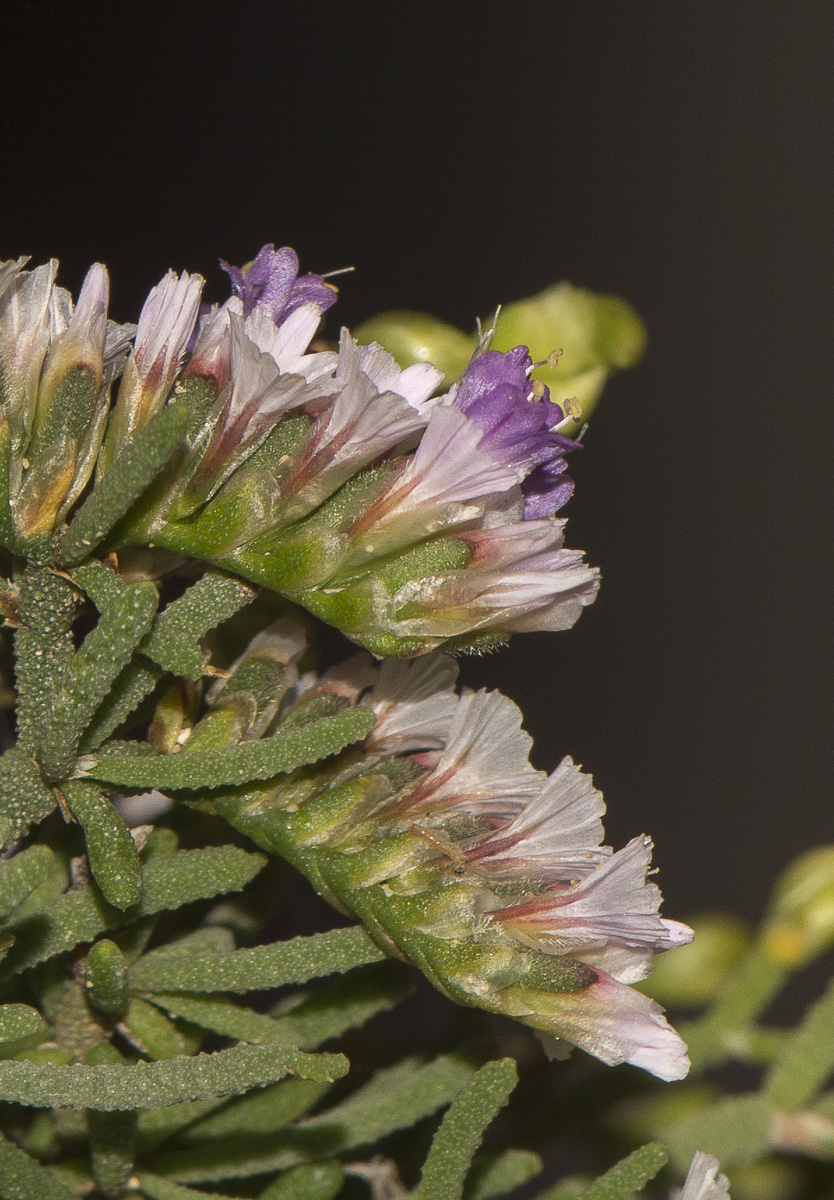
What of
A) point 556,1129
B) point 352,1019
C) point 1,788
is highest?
point 1,788

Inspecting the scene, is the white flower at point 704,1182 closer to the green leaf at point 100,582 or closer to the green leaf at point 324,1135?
the green leaf at point 324,1135

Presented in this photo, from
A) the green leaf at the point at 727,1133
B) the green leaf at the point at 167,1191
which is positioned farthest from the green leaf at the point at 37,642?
the green leaf at the point at 727,1133

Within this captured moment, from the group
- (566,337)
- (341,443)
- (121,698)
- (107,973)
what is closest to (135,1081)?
(107,973)

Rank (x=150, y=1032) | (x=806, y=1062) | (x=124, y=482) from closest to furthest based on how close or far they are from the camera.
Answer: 1. (x=124, y=482)
2. (x=150, y=1032)
3. (x=806, y=1062)

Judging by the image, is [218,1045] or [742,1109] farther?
[218,1045]

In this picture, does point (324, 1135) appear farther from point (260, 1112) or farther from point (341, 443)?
point (341, 443)

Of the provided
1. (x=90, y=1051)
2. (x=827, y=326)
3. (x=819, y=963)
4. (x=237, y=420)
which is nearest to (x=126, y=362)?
(x=237, y=420)

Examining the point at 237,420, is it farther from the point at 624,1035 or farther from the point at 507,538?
the point at 624,1035

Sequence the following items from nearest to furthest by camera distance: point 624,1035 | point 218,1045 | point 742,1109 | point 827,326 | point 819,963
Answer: point 624,1035, point 742,1109, point 218,1045, point 819,963, point 827,326
